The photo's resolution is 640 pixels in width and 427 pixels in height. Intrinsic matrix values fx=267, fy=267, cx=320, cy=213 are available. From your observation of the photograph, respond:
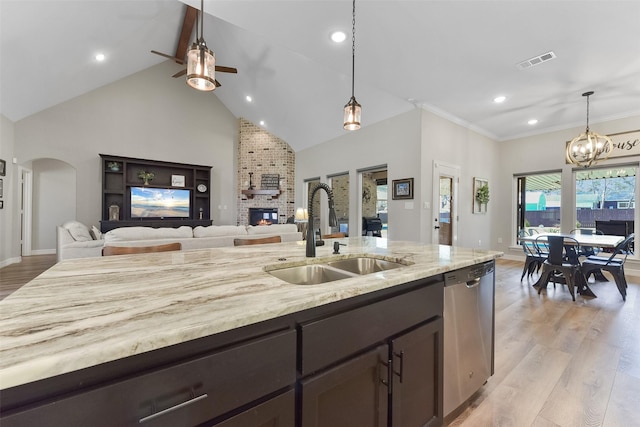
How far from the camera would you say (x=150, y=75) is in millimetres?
6992

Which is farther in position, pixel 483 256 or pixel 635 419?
pixel 483 256

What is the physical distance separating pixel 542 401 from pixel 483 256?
99cm

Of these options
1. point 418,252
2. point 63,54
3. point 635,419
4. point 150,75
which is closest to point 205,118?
point 150,75

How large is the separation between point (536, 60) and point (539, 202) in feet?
12.9

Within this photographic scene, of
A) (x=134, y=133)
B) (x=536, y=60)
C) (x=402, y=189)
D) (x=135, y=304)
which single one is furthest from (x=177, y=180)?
(x=536, y=60)

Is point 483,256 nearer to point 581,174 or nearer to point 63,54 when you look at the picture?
point 581,174

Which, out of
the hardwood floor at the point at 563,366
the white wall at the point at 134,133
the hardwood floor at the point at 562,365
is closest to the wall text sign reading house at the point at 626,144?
the hardwood floor at the point at 562,365

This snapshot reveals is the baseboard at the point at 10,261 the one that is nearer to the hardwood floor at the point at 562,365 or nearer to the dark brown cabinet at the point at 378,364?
the hardwood floor at the point at 562,365

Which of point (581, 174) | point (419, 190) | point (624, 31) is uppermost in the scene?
point (624, 31)

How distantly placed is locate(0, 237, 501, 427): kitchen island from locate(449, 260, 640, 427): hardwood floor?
0.80 m

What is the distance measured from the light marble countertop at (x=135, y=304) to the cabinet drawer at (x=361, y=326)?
0.08 metres

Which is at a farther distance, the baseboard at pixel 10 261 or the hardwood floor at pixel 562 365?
the baseboard at pixel 10 261

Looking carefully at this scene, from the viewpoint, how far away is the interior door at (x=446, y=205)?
4.98 m

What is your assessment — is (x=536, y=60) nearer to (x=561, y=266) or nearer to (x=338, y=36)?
(x=338, y=36)
